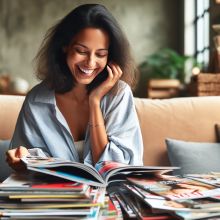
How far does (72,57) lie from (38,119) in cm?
27

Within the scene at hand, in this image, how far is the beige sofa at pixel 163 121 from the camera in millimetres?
1993

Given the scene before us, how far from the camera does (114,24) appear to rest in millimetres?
1615

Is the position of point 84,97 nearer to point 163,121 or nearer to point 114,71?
point 114,71

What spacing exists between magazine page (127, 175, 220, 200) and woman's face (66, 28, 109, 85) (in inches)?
23.9

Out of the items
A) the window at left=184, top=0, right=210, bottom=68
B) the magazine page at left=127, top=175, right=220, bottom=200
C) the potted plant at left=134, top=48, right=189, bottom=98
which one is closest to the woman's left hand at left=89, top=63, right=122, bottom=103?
the magazine page at left=127, top=175, right=220, bottom=200

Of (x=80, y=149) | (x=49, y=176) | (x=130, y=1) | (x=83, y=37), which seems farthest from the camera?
(x=130, y=1)

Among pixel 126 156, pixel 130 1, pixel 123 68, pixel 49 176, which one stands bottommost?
pixel 126 156

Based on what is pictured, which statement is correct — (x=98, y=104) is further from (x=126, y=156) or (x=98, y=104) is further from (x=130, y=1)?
(x=130, y=1)

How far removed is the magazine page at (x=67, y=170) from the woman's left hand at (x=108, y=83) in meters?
0.65

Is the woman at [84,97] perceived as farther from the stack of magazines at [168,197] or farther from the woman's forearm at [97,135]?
the stack of magazines at [168,197]

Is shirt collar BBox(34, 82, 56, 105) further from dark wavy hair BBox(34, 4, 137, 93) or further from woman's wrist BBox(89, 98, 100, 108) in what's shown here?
woman's wrist BBox(89, 98, 100, 108)

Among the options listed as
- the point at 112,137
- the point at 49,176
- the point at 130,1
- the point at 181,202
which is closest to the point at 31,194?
the point at 49,176

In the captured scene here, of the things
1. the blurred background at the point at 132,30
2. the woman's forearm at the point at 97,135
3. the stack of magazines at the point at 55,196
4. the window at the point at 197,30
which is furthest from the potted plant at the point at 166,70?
the stack of magazines at the point at 55,196

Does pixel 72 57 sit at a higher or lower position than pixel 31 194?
higher
